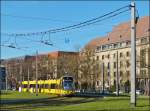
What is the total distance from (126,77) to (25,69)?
108ft

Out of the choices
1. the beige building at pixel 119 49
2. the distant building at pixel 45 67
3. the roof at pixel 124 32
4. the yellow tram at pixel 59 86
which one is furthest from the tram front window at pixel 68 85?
the roof at pixel 124 32

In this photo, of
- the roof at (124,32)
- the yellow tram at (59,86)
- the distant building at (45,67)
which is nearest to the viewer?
the yellow tram at (59,86)

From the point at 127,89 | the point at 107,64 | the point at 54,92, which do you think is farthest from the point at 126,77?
the point at 54,92

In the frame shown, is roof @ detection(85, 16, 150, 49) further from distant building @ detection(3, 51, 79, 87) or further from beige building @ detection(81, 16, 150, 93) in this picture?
distant building @ detection(3, 51, 79, 87)

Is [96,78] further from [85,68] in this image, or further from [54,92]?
[54,92]

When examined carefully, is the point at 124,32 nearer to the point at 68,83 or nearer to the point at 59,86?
the point at 59,86

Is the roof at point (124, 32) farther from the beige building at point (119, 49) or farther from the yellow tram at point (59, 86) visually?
the yellow tram at point (59, 86)

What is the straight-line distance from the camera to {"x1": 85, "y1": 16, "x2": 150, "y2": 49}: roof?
130500mm

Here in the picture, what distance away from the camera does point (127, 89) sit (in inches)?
5044

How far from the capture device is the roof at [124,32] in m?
130

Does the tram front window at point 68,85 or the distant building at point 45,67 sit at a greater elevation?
the distant building at point 45,67

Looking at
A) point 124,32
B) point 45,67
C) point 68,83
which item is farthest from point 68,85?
point 124,32

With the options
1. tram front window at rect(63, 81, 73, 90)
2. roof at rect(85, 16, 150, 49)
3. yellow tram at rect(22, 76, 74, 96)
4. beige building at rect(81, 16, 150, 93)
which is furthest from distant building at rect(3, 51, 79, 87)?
tram front window at rect(63, 81, 73, 90)

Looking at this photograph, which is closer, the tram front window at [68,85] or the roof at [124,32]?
the tram front window at [68,85]
